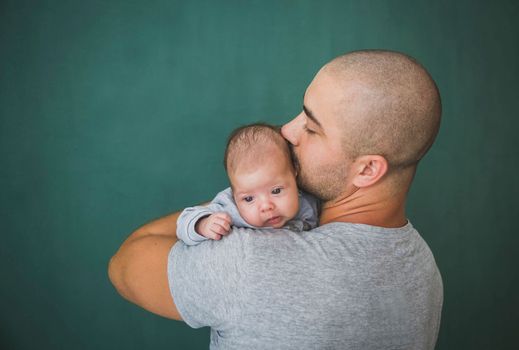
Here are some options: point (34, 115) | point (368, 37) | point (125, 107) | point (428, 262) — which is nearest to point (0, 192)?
point (34, 115)

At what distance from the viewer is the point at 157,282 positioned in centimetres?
120

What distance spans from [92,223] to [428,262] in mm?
1411

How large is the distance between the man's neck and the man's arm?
0.49 metres

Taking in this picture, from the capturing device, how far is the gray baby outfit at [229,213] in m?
1.25

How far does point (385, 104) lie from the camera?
122 cm

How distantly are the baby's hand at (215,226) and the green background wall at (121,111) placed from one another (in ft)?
3.08

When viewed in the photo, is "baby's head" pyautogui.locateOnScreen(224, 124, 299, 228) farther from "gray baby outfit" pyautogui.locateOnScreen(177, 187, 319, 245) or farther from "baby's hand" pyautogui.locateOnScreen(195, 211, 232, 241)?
"baby's hand" pyautogui.locateOnScreen(195, 211, 232, 241)

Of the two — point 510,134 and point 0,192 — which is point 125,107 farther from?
point 510,134

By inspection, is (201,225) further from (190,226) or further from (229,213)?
(229,213)

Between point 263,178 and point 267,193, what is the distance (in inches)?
2.1

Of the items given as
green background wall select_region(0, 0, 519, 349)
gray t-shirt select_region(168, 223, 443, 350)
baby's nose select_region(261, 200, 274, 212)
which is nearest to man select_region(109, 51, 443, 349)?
gray t-shirt select_region(168, 223, 443, 350)

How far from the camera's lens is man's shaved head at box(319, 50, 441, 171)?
1228 millimetres

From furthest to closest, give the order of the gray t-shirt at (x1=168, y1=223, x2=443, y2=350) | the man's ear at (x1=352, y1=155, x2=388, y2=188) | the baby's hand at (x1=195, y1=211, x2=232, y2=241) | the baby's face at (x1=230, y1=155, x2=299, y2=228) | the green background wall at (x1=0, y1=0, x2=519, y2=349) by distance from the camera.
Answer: the green background wall at (x1=0, y1=0, x2=519, y2=349) < the baby's face at (x1=230, y1=155, x2=299, y2=228) < the man's ear at (x1=352, y1=155, x2=388, y2=188) < the baby's hand at (x1=195, y1=211, x2=232, y2=241) < the gray t-shirt at (x1=168, y1=223, x2=443, y2=350)

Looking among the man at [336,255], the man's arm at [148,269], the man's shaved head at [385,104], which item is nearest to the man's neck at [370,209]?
the man at [336,255]
